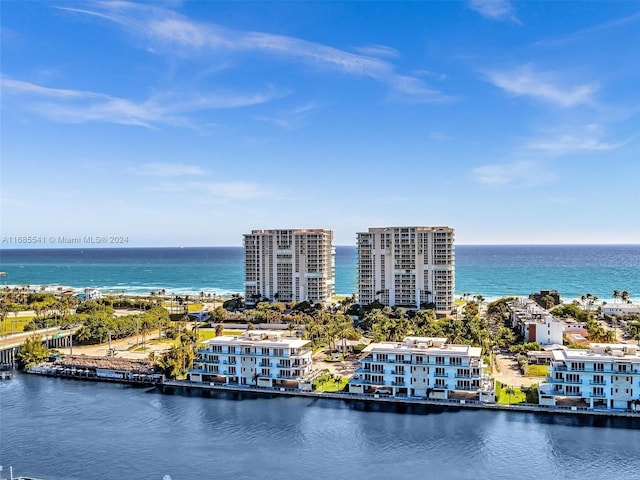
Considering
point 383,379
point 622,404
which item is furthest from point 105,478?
point 622,404

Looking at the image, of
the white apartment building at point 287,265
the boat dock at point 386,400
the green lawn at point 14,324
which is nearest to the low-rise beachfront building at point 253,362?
the boat dock at point 386,400

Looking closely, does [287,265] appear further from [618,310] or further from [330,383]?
[618,310]

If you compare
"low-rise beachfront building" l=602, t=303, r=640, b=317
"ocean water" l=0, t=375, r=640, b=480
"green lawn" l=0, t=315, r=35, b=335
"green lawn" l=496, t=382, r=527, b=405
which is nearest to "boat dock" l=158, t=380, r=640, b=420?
"ocean water" l=0, t=375, r=640, b=480

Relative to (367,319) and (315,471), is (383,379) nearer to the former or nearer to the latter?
(315,471)

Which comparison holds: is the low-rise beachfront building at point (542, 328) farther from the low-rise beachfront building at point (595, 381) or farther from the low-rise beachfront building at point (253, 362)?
the low-rise beachfront building at point (253, 362)

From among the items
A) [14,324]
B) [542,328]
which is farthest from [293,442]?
[14,324]
